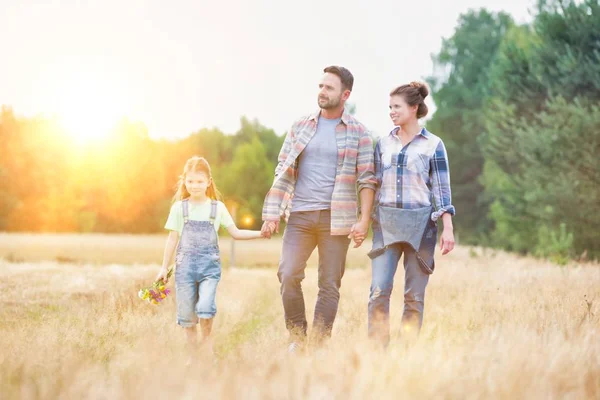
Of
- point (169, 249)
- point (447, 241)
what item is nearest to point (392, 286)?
point (447, 241)

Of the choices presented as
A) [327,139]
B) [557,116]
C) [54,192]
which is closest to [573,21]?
[557,116]

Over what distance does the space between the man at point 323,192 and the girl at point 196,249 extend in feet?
1.20

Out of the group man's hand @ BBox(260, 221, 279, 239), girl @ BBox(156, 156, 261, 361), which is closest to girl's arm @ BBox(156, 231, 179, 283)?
girl @ BBox(156, 156, 261, 361)

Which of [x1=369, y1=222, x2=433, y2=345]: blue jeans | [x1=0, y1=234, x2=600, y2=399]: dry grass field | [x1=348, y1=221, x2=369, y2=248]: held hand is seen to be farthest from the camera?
[x1=348, y1=221, x2=369, y2=248]: held hand

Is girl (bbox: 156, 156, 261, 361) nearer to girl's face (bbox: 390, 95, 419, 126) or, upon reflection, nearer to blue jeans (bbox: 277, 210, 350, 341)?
blue jeans (bbox: 277, 210, 350, 341)

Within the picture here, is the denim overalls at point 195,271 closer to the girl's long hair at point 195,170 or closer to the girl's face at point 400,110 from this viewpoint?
the girl's long hair at point 195,170

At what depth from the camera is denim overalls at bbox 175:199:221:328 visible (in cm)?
624

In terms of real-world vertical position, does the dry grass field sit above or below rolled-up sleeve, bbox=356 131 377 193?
below

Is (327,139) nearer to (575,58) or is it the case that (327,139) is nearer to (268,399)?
(268,399)

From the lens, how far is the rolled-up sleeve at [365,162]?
6.20 metres

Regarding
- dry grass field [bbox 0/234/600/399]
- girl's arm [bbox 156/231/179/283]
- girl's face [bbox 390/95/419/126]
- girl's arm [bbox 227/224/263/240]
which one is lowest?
dry grass field [bbox 0/234/600/399]

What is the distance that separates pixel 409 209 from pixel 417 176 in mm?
281

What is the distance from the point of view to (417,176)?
19.4ft

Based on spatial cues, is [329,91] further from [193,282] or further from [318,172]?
[193,282]
